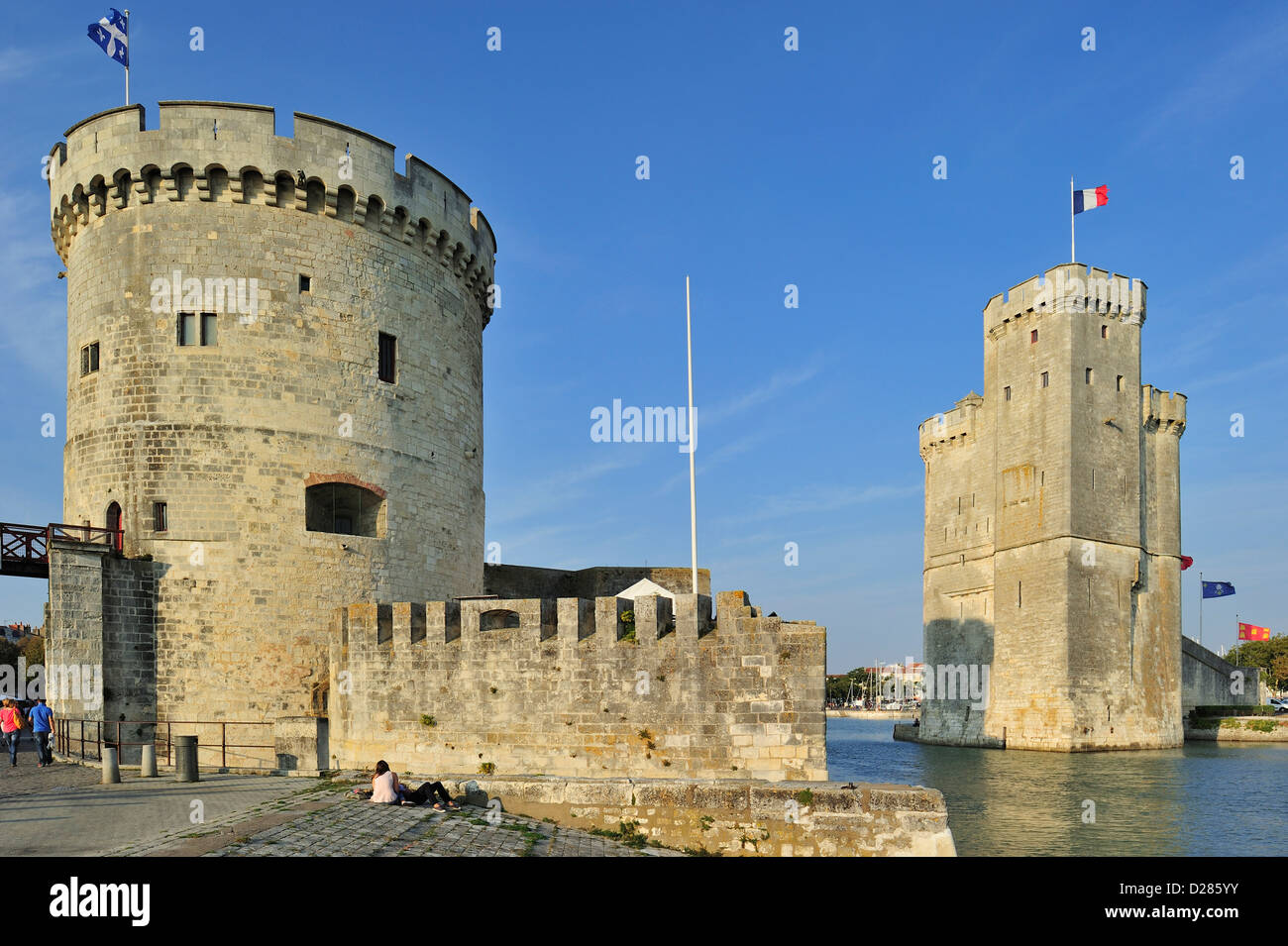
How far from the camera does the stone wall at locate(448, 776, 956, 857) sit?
1217 centimetres

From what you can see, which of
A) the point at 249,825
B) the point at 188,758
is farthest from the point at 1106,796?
the point at 249,825

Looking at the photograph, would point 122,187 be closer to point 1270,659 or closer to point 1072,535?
point 1072,535

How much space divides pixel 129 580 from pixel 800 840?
13346mm

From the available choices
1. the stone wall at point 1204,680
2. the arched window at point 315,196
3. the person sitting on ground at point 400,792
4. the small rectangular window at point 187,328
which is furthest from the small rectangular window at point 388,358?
the stone wall at point 1204,680

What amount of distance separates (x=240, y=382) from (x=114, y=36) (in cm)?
837

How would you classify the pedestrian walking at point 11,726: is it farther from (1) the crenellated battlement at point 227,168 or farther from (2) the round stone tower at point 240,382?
(1) the crenellated battlement at point 227,168

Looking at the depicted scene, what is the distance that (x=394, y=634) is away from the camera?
16.5 metres

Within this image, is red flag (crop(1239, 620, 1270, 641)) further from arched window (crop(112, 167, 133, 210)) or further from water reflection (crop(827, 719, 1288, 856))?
arched window (crop(112, 167, 133, 210))

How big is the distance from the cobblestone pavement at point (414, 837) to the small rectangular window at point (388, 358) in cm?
1055

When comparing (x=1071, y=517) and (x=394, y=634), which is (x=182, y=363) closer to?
(x=394, y=634)

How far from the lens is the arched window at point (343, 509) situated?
19875 mm

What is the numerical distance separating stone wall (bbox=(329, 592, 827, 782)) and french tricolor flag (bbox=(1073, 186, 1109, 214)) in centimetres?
3773
